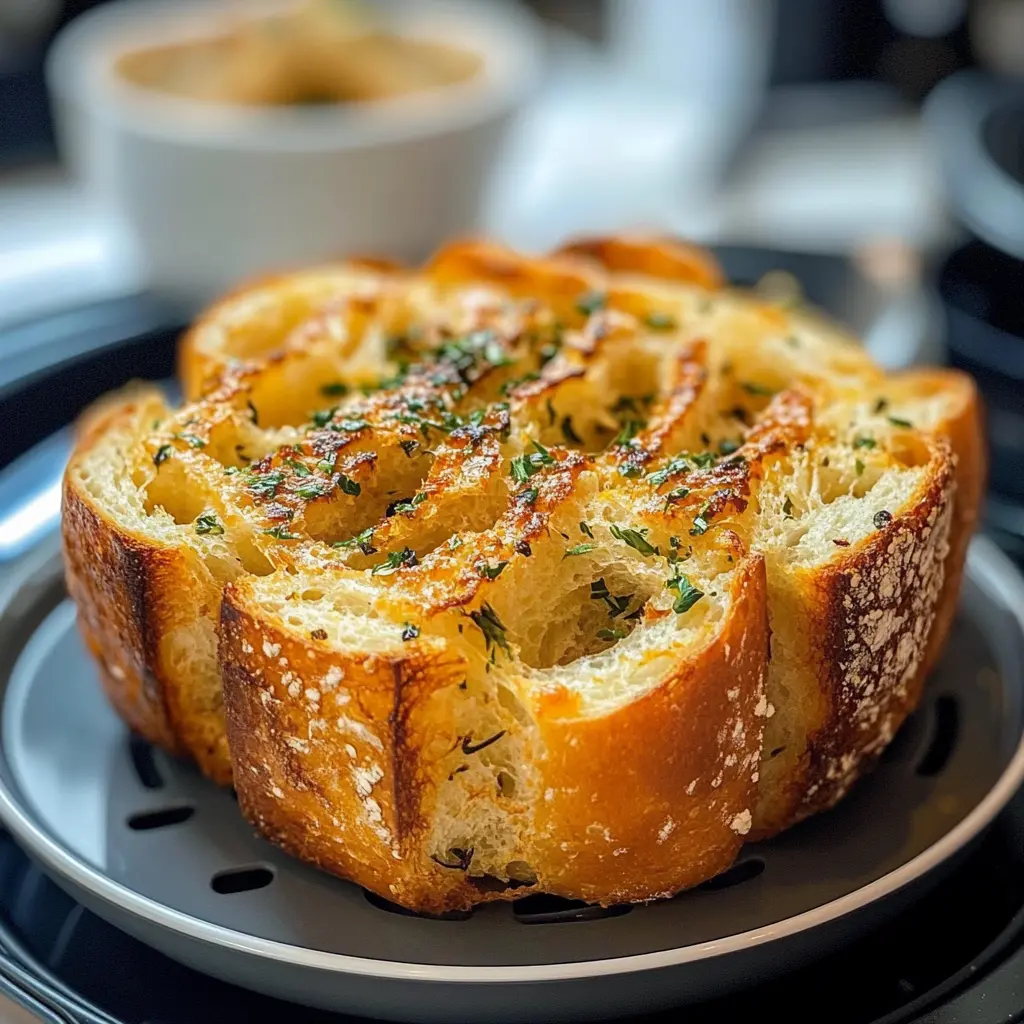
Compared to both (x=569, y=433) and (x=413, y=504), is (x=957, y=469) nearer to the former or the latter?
(x=569, y=433)

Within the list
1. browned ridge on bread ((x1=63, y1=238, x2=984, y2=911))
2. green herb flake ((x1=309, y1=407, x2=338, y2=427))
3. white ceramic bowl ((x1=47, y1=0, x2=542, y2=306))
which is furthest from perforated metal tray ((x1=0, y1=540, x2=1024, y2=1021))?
white ceramic bowl ((x1=47, y1=0, x2=542, y2=306))

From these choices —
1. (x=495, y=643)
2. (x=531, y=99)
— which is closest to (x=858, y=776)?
(x=495, y=643)

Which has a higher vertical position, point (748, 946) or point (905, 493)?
point (905, 493)

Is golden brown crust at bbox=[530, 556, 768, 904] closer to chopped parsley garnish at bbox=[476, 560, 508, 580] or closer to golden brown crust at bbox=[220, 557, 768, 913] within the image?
golden brown crust at bbox=[220, 557, 768, 913]

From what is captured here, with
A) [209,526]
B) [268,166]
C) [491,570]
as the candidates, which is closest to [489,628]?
[491,570]

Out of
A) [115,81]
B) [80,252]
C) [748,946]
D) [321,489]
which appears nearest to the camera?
[748,946]

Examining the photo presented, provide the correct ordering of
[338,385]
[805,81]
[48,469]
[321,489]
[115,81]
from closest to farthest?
[321,489], [338,385], [48,469], [115,81], [805,81]

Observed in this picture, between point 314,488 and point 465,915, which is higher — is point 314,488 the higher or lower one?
the higher one

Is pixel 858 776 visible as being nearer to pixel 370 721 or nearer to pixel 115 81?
pixel 370 721
